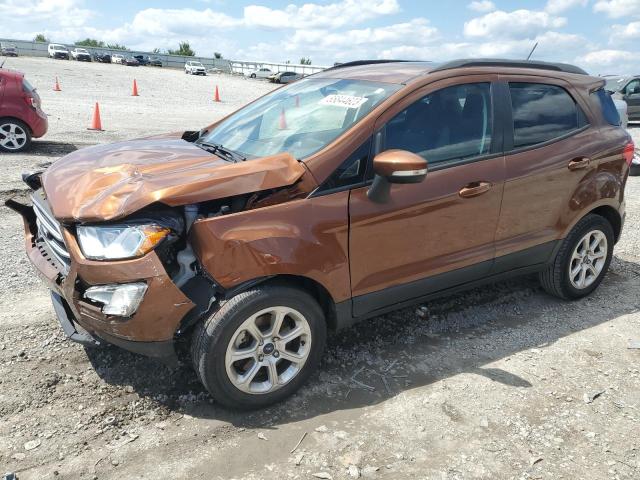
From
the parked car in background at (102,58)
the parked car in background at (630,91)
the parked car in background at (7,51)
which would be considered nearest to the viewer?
the parked car in background at (630,91)

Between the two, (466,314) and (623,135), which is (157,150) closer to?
(466,314)

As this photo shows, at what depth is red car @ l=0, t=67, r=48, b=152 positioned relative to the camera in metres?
9.19

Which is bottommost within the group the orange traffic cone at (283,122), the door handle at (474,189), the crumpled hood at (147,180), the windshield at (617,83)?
the door handle at (474,189)

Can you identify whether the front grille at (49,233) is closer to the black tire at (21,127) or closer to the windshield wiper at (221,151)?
the windshield wiper at (221,151)

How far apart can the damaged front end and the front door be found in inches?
22.0

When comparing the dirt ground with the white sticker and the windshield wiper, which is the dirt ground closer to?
the windshield wiper

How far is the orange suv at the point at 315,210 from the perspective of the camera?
8.68 feet

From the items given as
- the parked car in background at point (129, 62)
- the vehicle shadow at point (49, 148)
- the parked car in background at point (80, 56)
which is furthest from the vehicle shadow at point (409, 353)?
the parked car in background at point (80, 56)

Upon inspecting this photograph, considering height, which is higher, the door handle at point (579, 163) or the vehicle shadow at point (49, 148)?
the door handle at point (579, 163)

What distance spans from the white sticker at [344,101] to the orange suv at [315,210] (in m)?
0.01

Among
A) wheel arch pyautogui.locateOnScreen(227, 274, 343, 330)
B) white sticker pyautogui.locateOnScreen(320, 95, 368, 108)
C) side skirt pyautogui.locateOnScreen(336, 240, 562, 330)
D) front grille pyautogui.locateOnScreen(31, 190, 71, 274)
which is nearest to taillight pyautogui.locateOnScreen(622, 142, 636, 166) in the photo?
side skirt pyautogui.locateOnScreen(336, 240, 562, 330)

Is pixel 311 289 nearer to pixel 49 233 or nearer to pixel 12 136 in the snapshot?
pixel 49 233

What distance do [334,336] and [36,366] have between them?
193cm

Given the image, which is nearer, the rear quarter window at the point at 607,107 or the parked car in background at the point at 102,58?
the rear quarter window at the point at 607,107
